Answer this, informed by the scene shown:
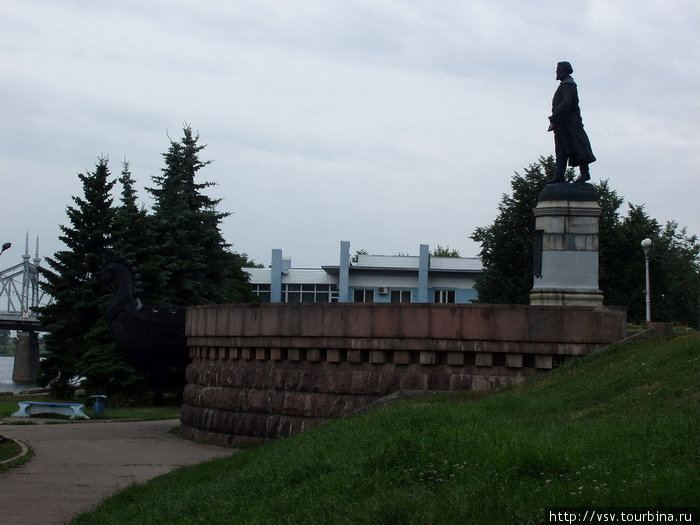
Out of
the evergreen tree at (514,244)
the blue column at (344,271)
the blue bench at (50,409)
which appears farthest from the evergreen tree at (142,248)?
the blue column at (344,271)

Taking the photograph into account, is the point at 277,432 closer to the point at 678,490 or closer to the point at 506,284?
the point at 678,490

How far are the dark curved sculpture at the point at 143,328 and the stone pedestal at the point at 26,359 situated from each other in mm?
60989

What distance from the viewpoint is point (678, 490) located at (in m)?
5.86

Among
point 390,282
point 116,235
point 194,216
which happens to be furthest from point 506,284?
point 390,282

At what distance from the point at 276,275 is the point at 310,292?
109 inches

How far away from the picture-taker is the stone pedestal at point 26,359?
83794 mm

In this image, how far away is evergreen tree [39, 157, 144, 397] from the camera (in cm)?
3541

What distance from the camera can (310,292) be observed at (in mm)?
63000

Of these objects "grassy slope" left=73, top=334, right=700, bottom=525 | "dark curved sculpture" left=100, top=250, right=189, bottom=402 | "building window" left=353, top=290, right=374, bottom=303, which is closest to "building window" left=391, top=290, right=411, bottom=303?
"building window" left=353, top=290, right=374, bottom=303

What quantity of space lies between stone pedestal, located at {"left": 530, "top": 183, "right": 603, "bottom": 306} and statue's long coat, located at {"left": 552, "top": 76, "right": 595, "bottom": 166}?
92cm

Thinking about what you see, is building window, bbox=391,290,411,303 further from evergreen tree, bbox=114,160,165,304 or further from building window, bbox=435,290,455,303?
evergreen tree, bbox=114,160,165,304

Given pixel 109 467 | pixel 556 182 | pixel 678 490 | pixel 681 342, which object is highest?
pixel 556 182

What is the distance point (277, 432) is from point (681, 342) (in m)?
6.71

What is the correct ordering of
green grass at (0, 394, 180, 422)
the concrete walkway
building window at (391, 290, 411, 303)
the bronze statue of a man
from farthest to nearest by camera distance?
1. building window at (391, 290, 411, 303)
2. green grass at (0, 394, 180, 422)
3. the bronze statue of a man
4. the concrete walkway
